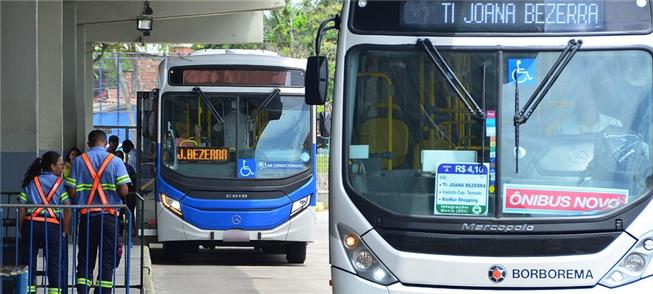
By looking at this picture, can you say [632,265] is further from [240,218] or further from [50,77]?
[50,77]

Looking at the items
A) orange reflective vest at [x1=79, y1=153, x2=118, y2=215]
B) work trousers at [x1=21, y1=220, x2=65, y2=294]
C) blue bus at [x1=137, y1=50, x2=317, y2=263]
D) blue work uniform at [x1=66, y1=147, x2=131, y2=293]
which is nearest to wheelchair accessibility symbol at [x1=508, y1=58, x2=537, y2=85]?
blue work uniform at [x1=66, y1=147, x2=131, y2=293]

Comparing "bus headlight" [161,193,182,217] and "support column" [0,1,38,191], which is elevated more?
"support column" [0,1,38,191]

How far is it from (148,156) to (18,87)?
8.23 ft

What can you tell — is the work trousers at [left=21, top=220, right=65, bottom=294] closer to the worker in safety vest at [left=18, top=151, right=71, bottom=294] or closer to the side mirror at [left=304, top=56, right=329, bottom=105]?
the worker in safety vest at [left=18, top=151, right=71, bottom=294]

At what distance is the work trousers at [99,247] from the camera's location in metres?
10.2

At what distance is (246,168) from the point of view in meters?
16.3

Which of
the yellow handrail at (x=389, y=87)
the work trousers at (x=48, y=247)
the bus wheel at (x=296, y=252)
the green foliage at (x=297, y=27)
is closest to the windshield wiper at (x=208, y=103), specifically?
the bus wheel at (x=296, y=252)

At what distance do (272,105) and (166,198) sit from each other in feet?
6.82

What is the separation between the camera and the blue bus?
16.2 m

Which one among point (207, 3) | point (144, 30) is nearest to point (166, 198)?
point (144, 30)

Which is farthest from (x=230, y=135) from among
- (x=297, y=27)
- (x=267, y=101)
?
(x=297, y=27)

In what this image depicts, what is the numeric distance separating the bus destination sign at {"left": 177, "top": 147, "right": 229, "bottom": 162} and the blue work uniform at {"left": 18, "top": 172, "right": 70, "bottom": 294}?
213 inches

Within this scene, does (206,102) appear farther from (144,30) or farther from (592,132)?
(592,132)

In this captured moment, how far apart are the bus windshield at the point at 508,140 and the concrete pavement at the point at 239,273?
20.2ft
